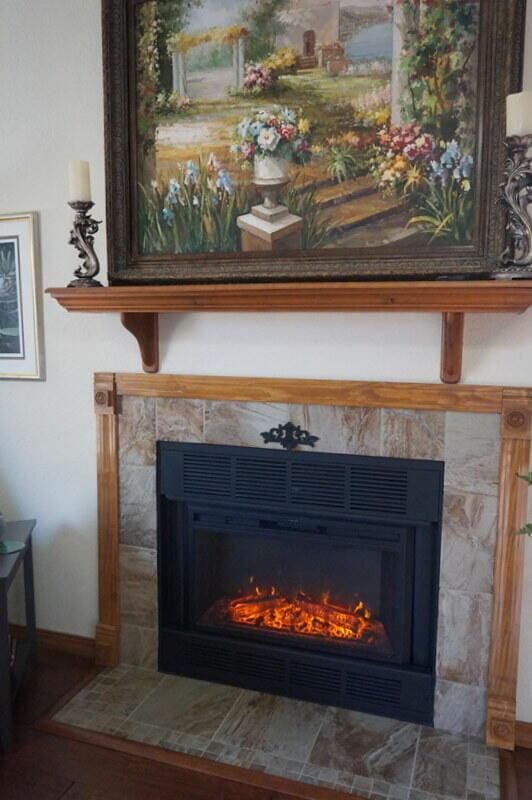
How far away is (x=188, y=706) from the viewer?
220cm

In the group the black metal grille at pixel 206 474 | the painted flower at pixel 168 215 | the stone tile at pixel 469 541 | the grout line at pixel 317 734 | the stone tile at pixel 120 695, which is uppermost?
the painted flower at pixel 168 215

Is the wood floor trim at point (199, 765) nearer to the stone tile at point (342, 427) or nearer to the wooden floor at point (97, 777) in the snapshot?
the wooden floor at point (97, 777)

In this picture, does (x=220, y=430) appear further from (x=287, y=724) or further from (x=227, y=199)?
(x=287, y=724)

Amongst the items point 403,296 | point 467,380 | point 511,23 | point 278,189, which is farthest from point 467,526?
point 511,23

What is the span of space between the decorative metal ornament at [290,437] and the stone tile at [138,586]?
0.66 metres

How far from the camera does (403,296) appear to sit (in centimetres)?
171

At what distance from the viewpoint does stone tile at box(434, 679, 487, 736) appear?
6.65ft

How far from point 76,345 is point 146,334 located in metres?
0.33

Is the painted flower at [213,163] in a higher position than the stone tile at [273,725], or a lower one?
higher

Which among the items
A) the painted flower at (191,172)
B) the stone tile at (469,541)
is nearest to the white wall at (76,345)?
the stone tile at (469,541)

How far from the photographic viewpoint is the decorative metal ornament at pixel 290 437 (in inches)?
83.1

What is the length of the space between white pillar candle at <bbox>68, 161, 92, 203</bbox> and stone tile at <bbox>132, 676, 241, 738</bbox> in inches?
66.9

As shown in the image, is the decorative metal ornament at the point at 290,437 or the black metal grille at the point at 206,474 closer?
the decorative metal ornament at the point at 290,437

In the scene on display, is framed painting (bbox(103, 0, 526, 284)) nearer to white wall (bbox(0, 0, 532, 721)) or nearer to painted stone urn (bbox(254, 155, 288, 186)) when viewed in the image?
painted stone urn (bbox(254, 155, 288, 186))
